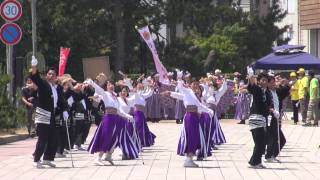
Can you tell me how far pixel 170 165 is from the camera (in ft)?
51.4

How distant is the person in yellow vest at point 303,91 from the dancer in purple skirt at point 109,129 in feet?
43.7

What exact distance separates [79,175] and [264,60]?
1843cm

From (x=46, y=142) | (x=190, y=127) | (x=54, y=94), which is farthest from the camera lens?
(x=54, y=94)

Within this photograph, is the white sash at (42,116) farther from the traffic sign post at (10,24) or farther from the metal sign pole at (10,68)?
the metal sign pole at (10,68)

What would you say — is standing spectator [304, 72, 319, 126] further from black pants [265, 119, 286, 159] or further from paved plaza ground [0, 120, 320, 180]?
black pants [265, 119, 286, 159]

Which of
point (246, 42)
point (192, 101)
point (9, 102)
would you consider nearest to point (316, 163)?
point (192, 101)

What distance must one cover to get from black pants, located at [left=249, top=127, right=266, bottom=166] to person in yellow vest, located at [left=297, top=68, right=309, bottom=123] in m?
13.4

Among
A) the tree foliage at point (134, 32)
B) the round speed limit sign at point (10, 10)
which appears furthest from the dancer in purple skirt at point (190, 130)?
the tree foliage at point (134, 32)

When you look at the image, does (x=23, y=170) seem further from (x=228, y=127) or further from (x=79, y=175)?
(x=228, y=127)

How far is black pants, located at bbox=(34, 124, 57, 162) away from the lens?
15297 mm

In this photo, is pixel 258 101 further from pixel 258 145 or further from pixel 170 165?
pixel 170 165

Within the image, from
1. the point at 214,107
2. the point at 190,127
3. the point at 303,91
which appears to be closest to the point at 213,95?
the point at 214,107

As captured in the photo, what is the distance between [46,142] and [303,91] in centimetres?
1493

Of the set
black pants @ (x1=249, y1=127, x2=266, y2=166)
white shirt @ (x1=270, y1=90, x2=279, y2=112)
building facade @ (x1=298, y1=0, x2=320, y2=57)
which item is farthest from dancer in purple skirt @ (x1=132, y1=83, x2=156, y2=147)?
building facade @ (x1=298, y1=0, x2=320, y2=57)
